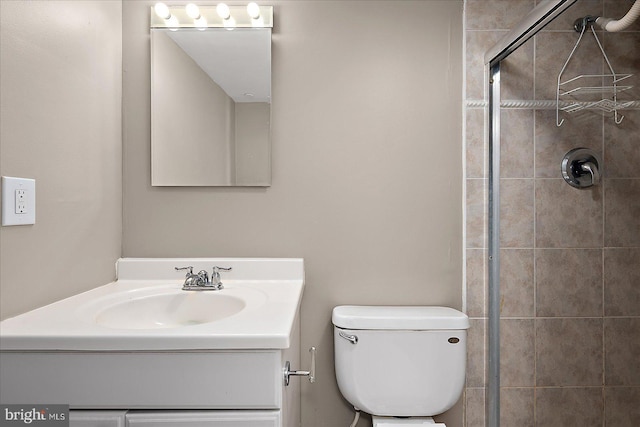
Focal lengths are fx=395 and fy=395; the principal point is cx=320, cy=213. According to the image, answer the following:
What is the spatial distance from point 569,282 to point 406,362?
0.56 metres

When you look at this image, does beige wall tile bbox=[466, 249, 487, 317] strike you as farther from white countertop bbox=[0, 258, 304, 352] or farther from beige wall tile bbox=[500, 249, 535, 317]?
white countertop bbox=[0, 258, 304, 352]

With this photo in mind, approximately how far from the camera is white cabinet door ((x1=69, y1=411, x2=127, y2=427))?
810mm

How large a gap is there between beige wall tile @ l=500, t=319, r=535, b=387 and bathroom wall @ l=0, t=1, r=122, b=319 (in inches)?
57.0

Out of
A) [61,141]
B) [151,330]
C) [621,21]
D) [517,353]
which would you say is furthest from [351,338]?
[621,21]

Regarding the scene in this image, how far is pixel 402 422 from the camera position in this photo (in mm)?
1356

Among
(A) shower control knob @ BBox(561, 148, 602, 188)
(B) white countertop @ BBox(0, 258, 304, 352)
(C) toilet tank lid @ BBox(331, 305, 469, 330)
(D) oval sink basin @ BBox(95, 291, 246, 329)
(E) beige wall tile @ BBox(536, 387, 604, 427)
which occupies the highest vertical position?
(A) shower control knob @ BBox(561, 148, 602, 188)

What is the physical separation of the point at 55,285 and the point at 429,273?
4.03ft

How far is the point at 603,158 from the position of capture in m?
1.08

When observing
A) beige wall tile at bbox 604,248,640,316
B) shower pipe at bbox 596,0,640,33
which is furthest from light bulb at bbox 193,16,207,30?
beige wall tile at bbox 604,248,640,316

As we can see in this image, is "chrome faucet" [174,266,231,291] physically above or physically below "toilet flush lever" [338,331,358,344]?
above

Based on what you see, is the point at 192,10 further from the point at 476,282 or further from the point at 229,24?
the point at 476,282

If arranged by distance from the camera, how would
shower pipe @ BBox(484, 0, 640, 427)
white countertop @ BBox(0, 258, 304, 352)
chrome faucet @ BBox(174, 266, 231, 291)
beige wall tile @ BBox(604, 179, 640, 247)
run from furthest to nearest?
1. shower pipe @ BBox(484, 0, 640, 427)
2. chrome faucet @ BBox(174, 266, 231, 291)
3. beige wall tile @ BBox(604, 179, 640, 247)
4. white countertop @ BBox(0, 258, 304, 352)

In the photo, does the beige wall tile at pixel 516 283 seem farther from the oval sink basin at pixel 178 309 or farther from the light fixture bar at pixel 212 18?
the light fixture bar at pixel 212 18

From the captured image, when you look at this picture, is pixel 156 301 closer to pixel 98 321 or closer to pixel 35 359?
pixel 98 321
